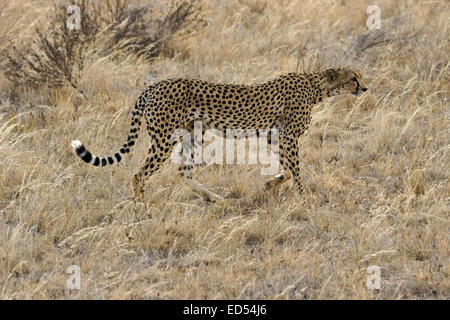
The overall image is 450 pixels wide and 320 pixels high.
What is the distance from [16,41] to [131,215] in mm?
3497

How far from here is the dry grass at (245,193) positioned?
14.4ft

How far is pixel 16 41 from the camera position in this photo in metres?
7.90

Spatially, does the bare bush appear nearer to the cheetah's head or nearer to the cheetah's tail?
the cheetah's tail

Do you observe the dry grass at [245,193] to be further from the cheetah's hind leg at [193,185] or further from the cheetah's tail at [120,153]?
the cheetah's tail at [120,153]

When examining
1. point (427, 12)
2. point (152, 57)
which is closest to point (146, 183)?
point (152, 57)

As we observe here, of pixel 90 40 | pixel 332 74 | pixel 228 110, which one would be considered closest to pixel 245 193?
pixel 228 110

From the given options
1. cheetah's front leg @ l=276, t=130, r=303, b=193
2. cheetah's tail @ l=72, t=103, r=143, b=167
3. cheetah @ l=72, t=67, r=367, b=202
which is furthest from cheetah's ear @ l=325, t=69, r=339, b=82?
cheetah's tail @ l=72, t=103, r=143, b=167

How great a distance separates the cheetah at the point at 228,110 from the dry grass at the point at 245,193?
22 cm

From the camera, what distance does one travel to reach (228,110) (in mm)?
5379

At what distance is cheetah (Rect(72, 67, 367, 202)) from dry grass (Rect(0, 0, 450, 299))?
217 mm

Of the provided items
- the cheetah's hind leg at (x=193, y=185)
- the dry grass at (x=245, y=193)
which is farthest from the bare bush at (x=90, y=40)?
the cheetah's hind leg at (x=193, y=185)

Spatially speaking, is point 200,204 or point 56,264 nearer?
Answer: point 56,264

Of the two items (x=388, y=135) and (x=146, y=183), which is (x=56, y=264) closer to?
(x=146, y=183)

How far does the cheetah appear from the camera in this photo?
520 centimetres
